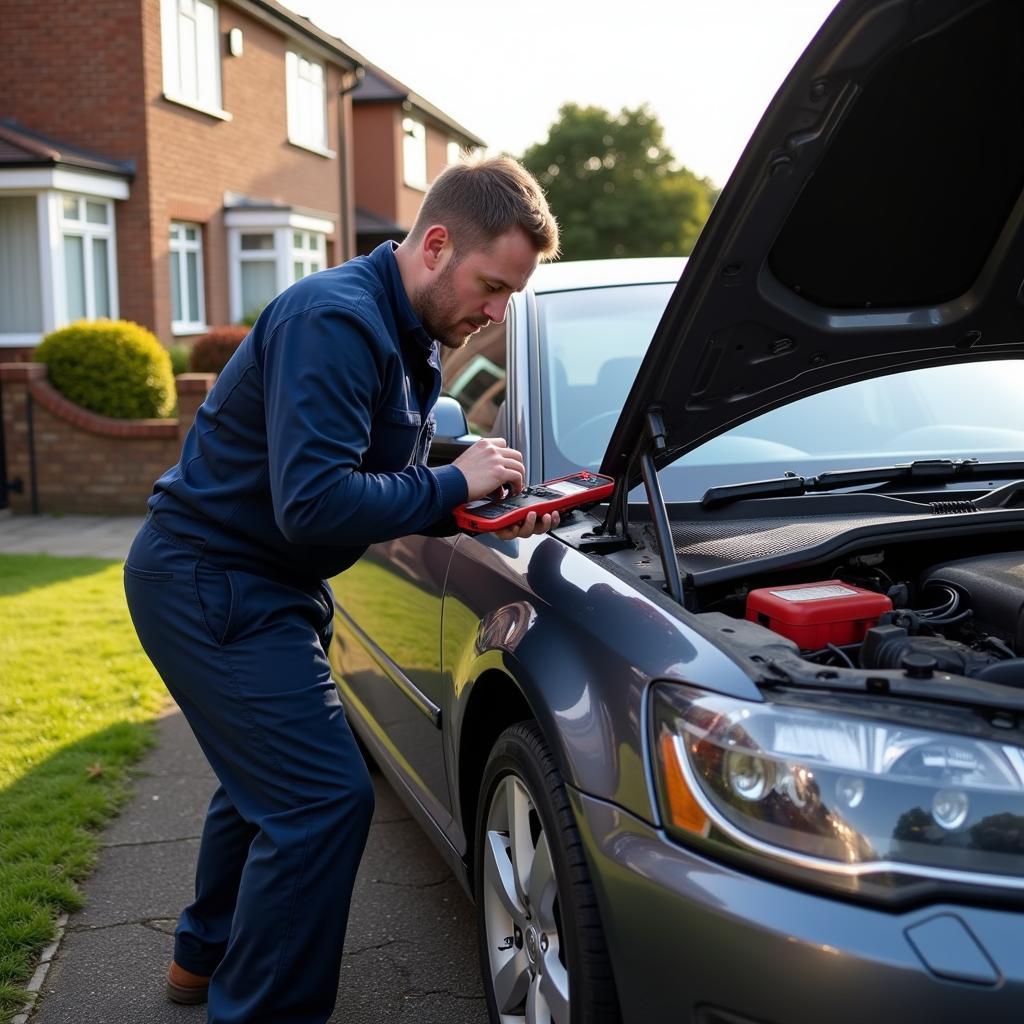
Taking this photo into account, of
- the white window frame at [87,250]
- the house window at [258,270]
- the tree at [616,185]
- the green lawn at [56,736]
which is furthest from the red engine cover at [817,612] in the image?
the tree at [616,185]

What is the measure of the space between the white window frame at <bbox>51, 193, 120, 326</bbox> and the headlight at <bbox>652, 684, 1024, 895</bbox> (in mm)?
15917

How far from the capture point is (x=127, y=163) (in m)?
17.0

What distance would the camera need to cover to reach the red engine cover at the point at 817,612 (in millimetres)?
2279

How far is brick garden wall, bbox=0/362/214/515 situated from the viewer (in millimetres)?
11414

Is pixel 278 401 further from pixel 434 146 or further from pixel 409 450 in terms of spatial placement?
pixel 434 146

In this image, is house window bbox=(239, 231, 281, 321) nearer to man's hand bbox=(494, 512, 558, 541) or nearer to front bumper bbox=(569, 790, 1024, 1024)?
man's hand bbox=(494, 512, 558, 541)

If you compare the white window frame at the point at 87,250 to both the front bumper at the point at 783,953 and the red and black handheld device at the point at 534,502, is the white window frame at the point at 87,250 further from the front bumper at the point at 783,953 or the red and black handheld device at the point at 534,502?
the front bumper at the point at 783,953

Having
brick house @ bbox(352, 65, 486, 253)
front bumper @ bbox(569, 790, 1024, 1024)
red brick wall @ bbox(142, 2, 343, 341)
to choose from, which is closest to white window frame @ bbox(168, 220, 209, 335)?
red brick wall @ bbox(142, 2, 343, 341)

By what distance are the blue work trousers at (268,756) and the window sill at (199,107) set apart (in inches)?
647

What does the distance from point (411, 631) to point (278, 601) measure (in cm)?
76

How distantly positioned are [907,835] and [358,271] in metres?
1.46

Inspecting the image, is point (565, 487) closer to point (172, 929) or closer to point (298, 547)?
point (298, 547)

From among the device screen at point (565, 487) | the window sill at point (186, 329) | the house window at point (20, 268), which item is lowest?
the device screen at point (565, 487)

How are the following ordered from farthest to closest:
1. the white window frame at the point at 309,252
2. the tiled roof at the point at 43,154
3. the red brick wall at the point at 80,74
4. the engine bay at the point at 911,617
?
the white window frame at the point at 309,252, the red brick wall at the point at 80,74, the tiled roof at the point at 43,154, the engine bay at the point at 911,617
